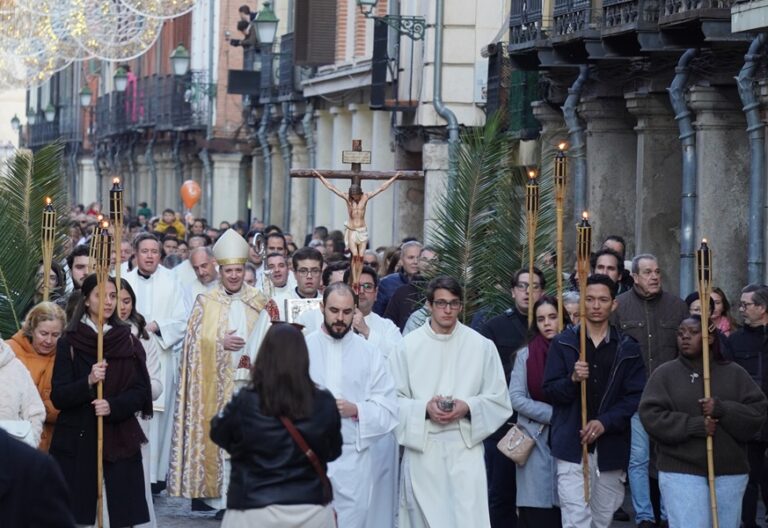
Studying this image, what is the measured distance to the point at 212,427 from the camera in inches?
312

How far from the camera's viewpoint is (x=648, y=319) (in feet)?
43.3

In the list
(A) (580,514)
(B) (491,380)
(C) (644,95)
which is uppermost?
(C) (644,95)

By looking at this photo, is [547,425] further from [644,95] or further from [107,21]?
[107,21]

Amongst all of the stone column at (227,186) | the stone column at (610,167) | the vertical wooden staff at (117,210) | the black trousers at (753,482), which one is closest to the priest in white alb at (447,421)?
the vertical wooden staff at (117,210)

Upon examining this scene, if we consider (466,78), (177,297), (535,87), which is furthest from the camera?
(466,78)

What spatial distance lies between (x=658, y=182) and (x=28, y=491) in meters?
15.9

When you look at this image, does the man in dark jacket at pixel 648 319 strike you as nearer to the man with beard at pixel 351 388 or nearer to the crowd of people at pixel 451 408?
the crowd of people at pixel 451 408

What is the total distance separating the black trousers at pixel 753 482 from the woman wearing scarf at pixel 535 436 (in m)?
1.46

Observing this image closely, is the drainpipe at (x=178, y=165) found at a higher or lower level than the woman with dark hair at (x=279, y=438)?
higher

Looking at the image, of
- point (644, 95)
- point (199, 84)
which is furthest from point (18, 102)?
point (644, 95)

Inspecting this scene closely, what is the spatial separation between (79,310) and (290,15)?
28866 mm

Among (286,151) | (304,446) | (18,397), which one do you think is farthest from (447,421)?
(286,151)

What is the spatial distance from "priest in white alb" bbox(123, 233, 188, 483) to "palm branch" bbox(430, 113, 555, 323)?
192 cm

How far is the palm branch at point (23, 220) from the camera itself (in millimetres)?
13594
